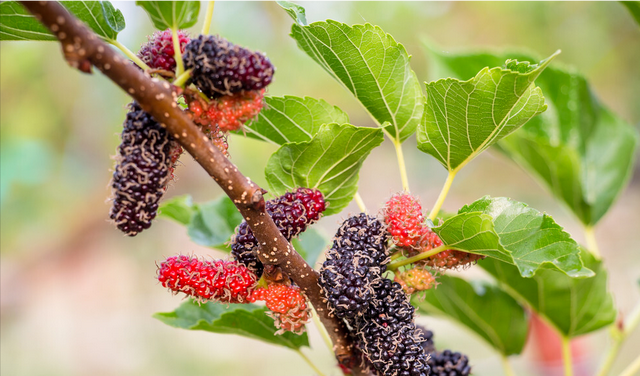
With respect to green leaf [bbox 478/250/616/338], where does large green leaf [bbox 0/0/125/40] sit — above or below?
above

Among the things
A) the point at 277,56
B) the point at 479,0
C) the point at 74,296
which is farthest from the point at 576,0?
the point at 74,296

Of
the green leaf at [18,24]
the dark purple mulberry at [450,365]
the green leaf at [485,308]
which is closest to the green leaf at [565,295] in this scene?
the green leaf at [485,308]

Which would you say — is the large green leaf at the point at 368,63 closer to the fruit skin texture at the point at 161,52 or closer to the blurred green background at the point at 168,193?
the fruit skin texture at the point at 161,52

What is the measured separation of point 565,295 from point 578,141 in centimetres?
35

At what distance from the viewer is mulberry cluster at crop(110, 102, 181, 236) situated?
375 millimetres

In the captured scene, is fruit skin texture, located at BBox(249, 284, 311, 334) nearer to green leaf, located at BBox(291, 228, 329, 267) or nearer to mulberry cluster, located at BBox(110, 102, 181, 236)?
mulberry cluster, located at BBox(110, 102, 181, 236)

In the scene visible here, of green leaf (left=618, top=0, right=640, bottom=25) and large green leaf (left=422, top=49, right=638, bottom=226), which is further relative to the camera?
large green leaf (left=422, top=49, right=638, bottom=226)

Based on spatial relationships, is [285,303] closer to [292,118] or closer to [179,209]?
[292,118]

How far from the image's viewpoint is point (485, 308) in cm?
85

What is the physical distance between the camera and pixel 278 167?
1.74ft

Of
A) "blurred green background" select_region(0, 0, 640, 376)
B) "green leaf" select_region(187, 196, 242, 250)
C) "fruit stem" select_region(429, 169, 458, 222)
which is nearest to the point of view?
"fruit stem" select_region(429, 169, 458, 222)

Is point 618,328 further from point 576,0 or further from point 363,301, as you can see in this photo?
point 576,0

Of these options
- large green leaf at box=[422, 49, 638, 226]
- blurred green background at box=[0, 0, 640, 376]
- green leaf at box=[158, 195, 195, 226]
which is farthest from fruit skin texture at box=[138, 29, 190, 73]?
→ blurred green background at box=[0, 0, 640, 376]

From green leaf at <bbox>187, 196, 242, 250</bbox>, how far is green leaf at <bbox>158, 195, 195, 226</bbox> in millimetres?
17
